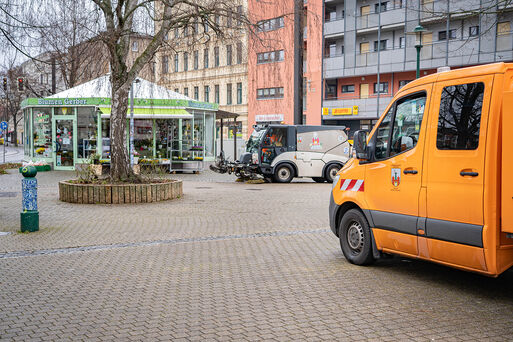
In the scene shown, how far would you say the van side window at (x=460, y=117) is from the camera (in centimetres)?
A: 539

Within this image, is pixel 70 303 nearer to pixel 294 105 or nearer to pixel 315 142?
pixel 315 142

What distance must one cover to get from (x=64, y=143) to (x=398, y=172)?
24717 mm

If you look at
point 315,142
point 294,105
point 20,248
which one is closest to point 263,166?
point 315,142

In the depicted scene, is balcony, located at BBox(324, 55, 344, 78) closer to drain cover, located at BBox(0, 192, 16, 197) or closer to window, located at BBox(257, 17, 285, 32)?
window, located at BBox(257, 17, 285, 32)

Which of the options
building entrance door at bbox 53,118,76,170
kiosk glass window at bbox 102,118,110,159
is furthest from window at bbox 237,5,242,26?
building entrance door at bbox 53,118,76,170

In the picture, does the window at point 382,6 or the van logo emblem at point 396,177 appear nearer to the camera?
the van logo emblem at point 396,177

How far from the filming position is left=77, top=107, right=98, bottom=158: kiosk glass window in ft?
92.2

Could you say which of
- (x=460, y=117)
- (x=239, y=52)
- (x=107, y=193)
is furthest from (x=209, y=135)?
(x=460, y=117)

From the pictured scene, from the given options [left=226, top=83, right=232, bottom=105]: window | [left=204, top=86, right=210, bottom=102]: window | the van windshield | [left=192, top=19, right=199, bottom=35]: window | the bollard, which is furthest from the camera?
[left=204, top=86, right=210, bottom=102]: window

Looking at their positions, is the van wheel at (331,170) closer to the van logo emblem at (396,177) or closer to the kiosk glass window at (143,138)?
the kiosk glass window at (143,138)

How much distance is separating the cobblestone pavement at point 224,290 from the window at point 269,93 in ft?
129

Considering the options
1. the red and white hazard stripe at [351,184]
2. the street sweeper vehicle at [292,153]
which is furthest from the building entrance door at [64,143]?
the red and white hazard stripe at [351,184]

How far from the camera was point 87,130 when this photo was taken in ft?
93.0

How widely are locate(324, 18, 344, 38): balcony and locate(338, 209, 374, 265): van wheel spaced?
131 ft
